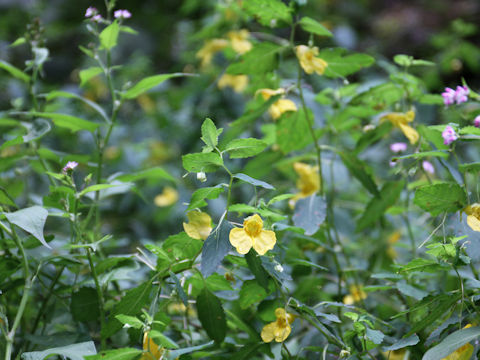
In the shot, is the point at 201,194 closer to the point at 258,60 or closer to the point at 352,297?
the point at 258,60

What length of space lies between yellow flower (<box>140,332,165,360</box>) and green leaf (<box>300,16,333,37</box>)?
21.2 inches

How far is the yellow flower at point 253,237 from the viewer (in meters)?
0.57

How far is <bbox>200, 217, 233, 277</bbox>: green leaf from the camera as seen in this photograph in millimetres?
554

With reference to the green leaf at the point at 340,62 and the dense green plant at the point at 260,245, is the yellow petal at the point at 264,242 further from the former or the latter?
the green leaf at the point at 340,62

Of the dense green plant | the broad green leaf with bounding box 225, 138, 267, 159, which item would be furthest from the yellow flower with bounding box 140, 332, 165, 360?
the broad green leaf with bounding box 225, 138, 267, 159

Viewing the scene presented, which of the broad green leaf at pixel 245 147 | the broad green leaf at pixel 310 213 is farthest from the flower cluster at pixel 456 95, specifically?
the broad green leaf at pixel 245 147

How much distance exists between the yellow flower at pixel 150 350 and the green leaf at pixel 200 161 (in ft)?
0.66

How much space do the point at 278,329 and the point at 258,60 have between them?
Result: 46 centimetres

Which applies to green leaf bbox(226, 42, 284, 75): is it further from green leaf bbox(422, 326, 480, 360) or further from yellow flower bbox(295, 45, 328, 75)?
green leaf bbox(422, 326, 480, 360)

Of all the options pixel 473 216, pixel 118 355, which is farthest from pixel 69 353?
pixel 473 216

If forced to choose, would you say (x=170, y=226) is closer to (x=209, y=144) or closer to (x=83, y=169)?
(x=83, y=169)

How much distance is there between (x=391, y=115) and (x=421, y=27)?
2297mm

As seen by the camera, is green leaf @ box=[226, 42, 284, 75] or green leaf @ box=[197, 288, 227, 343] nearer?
green leaf @ box=[197, 288, 227, 343]

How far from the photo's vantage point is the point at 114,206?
1853mm
